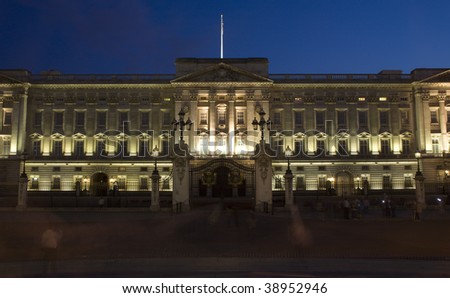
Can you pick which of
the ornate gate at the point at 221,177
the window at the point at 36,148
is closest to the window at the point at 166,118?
the ornate gate at the point at 221,177

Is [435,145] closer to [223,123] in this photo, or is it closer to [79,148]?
[223,123]

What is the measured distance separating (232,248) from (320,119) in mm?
47505

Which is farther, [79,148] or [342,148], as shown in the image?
[79,148]

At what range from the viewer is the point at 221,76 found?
5944 centimetres

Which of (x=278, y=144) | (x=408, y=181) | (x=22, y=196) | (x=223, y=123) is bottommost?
(x=22, y=196)

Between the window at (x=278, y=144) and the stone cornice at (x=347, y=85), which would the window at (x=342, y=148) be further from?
the window at (x=278, y=144)

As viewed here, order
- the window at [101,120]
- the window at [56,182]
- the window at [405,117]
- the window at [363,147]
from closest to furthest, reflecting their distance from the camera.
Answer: the window at [56,182] → the window at [363,147] → the window at [101,120] → the window at [405,117]

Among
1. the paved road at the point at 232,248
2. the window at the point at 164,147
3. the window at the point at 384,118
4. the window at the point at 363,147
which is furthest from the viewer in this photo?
the window at the point at 384,118

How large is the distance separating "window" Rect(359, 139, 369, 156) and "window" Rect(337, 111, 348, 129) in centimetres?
320

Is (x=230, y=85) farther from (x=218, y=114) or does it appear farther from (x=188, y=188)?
(x=188, y=188)

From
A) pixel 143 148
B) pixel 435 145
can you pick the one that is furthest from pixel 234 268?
pixel 435 145

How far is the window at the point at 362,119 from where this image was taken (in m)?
61.1

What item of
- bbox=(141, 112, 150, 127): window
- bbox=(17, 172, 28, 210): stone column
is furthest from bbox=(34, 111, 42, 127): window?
bbox=(17, 172, 28, 210): stone column

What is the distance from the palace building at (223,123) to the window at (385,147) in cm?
15
